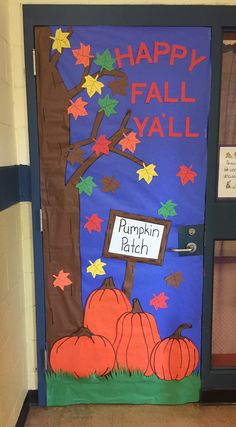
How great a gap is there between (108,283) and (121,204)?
1.44 feet

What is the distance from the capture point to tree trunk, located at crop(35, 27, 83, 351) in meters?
2.08

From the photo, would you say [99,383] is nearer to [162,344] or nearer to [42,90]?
[162,344]

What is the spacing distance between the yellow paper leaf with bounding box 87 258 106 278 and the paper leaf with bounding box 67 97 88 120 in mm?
768

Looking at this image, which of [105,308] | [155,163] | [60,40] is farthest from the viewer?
[105,308]

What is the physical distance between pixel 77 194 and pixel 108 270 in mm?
445

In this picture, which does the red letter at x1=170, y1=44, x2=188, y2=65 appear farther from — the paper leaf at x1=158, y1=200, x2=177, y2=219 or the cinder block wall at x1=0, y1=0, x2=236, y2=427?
the paper leaf at x1=158, y1=200, x2=177, y2=219

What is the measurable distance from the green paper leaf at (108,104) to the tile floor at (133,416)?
1.62 meters

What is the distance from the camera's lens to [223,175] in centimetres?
220

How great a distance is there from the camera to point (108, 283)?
2256 millimetres

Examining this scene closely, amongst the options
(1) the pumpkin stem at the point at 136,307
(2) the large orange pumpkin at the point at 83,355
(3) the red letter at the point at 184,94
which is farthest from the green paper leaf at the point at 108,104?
(2) the large orange pumpkin at the point at 83,355

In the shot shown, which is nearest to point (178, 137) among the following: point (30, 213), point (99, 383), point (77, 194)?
point (77, 194)

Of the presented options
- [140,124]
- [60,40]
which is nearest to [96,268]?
[140,124]

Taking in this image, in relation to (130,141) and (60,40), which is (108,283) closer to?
(130,141)

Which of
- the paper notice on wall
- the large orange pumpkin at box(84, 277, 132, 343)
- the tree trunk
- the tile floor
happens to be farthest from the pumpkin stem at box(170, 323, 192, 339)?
the paper notice on wall
